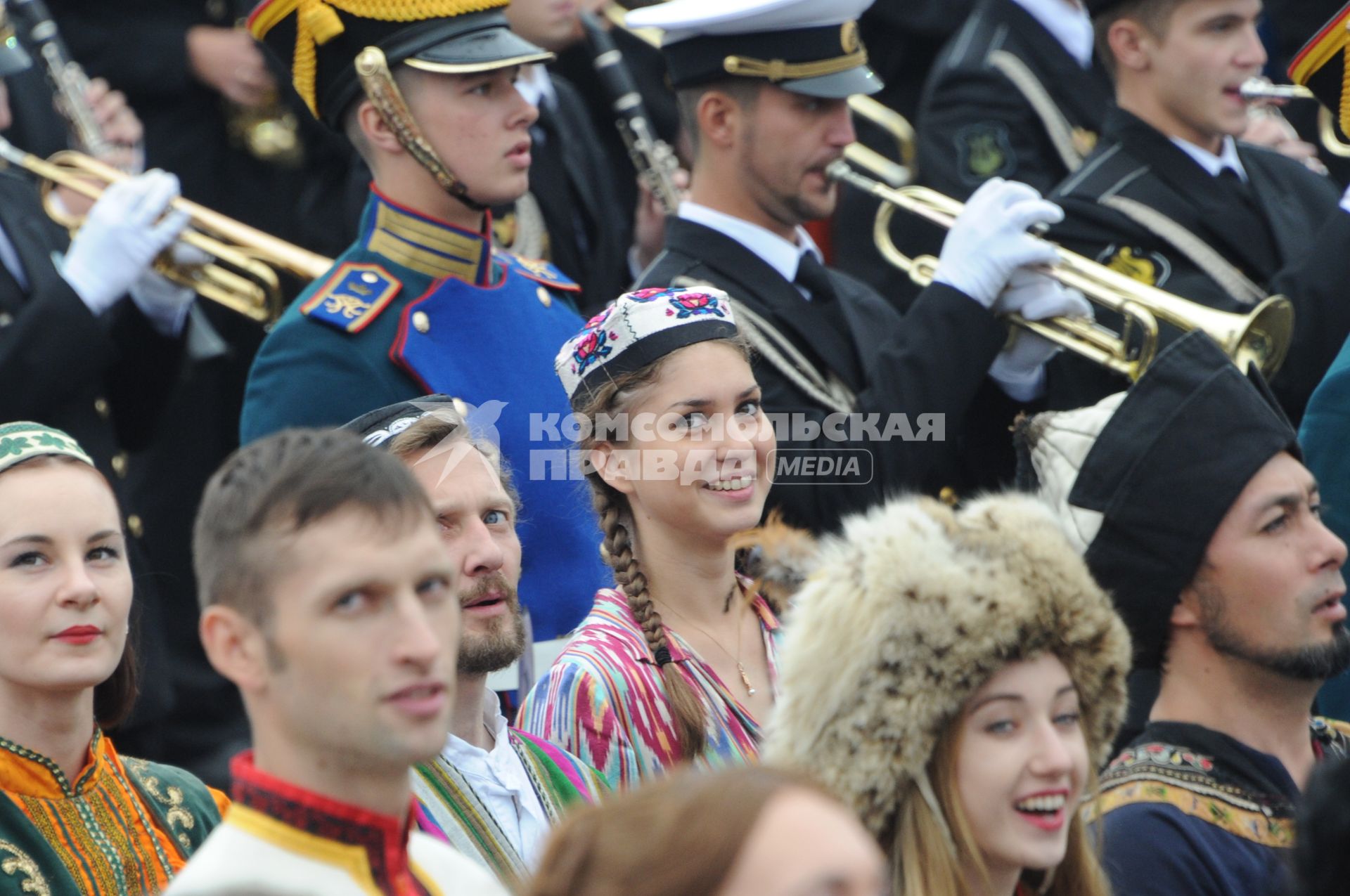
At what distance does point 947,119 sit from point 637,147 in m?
1.11

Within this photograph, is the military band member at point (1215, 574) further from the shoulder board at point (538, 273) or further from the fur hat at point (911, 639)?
the shoulder board at point (538, 273)

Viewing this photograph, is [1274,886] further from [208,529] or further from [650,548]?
[208,529]

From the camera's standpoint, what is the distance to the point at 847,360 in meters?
5.39

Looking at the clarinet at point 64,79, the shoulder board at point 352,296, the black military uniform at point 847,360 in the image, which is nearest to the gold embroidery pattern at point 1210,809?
the black military uniform at point 847,360

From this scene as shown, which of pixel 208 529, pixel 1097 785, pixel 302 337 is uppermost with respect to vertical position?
pixel 302 337

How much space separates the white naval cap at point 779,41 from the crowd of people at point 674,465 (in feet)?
0.05

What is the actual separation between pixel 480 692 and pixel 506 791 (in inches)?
8.1

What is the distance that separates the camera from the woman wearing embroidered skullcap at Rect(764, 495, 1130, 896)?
127 inches

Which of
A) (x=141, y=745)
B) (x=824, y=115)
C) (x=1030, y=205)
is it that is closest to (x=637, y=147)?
(x=824, y=115)

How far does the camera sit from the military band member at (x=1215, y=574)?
3881mm

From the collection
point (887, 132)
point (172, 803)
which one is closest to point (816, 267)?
point (887, 132)

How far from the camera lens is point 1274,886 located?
11.8 feet

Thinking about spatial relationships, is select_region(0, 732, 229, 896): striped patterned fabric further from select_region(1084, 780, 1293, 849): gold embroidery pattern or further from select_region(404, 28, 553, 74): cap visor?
select_region(404, 28, 553, 74): cap visor

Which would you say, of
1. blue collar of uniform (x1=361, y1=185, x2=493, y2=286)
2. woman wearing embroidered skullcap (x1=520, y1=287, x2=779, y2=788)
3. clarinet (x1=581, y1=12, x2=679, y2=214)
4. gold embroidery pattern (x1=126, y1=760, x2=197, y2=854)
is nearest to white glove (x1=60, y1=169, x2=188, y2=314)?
blue collar of uniform (x1=361, y1=185, x2=493, y2=286)
